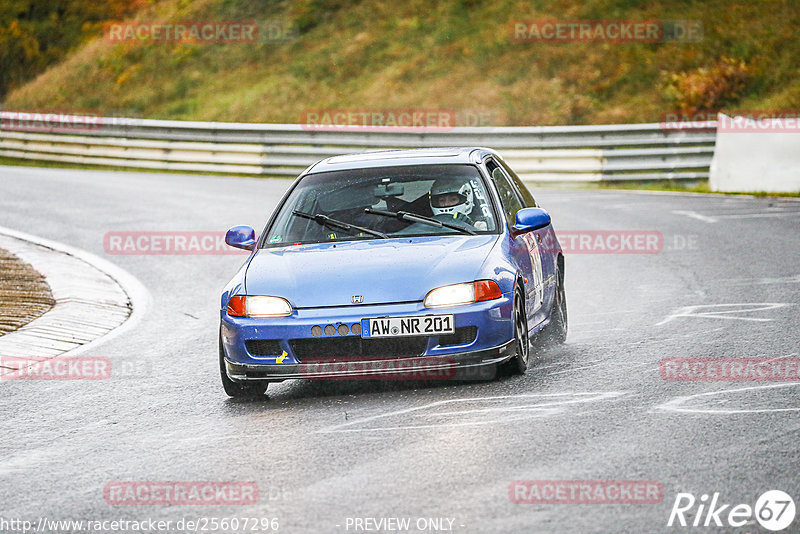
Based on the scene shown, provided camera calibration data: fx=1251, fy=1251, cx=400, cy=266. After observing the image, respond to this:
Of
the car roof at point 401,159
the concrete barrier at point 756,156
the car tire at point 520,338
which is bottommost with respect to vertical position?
the concrete barrier at point 756,156

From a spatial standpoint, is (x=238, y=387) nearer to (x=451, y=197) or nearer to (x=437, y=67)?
(x=451, y=197)

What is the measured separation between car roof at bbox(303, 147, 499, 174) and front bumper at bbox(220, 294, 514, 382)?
165 centimetres

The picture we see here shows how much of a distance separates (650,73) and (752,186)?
10261 mm

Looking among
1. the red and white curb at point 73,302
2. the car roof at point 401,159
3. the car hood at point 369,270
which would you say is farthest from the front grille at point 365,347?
the red and white curb at point 73,302

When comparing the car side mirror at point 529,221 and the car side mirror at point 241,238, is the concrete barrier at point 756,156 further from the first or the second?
the car side mirror at point 241,238

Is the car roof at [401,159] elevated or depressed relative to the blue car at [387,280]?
elevated

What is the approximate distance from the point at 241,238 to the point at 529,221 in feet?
6.60

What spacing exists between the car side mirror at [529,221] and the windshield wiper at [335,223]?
Result: 2.98 feet

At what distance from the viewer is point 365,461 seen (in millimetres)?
6020

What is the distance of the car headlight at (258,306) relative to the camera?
298 inches

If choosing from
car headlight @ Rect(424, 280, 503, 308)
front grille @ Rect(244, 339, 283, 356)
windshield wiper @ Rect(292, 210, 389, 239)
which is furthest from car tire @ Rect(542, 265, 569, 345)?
front grille @ Rect(244, 339, 283, 356)

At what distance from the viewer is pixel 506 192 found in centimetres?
928

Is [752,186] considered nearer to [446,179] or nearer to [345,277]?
[446,179]

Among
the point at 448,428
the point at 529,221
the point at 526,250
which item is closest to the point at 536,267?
the point at 526,250
